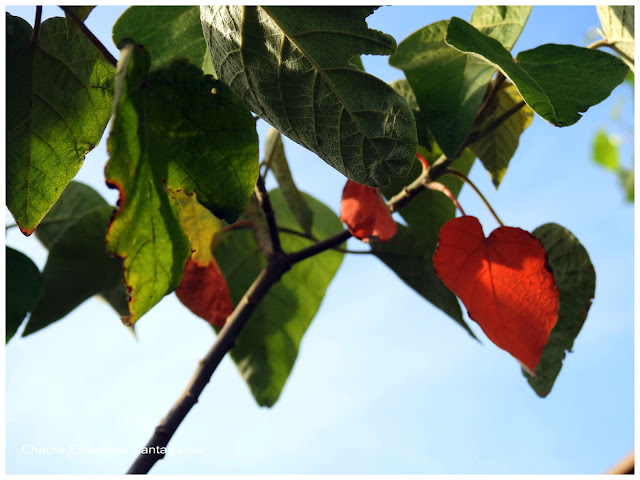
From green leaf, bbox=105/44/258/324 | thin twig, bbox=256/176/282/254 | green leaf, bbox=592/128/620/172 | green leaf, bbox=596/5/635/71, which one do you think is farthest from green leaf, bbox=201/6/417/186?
green leaf, bbox=592/128/620/172

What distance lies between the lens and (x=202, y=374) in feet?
1.24

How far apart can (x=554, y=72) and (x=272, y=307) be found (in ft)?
1.05

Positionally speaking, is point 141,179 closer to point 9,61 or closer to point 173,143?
point 173,143

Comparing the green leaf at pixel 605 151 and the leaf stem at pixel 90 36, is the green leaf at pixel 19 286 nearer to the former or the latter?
the leaf stem at pixel 90 36

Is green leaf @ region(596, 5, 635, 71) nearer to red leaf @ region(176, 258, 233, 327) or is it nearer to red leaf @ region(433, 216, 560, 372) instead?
red leaf @ region(433, 216, 560, 372)

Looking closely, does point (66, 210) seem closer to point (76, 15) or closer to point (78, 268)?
point (78, 268)

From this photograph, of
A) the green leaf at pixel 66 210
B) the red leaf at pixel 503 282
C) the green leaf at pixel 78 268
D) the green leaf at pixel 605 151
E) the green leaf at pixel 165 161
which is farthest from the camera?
the green leaf at pixel 605 151

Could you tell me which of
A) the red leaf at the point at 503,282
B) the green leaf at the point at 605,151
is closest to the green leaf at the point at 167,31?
the red leaf at the point at 503,282

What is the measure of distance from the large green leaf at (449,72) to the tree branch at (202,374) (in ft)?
0.47

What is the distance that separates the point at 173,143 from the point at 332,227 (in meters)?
0.36

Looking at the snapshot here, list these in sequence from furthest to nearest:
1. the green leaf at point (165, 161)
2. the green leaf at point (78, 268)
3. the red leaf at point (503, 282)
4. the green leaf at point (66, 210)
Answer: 1. the green leaf at point (66, 210)
2. the green leaf at point (78, 268)
3. the red leaf at point (503, 282)
4. the green leaf at point (165, 161)

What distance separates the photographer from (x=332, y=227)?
61 centimetres

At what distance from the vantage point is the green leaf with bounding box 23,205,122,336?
1.49ft

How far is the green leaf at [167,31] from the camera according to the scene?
39 cm
